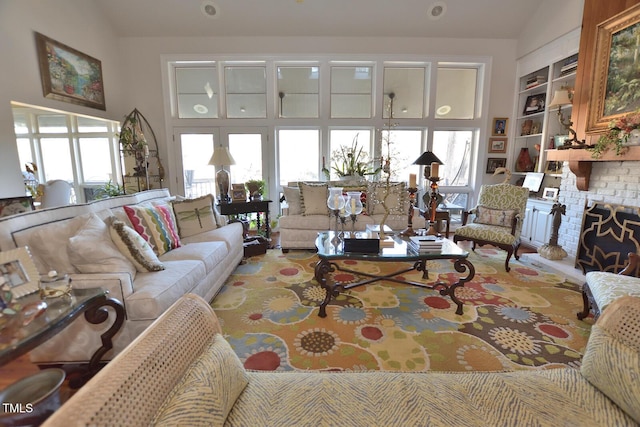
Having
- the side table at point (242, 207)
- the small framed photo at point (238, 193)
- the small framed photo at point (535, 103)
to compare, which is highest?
the small framed photo at point (535, 103)

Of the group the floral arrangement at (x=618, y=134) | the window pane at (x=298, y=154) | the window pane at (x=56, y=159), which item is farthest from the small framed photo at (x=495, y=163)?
the window pane at (x=56, y=159)

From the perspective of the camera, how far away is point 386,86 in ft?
16.5

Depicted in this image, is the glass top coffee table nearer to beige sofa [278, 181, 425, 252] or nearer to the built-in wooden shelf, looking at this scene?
beige sofa [278, 181, 425, 252]

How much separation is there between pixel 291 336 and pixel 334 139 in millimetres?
3872

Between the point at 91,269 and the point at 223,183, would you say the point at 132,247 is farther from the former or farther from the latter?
the point at 223,183

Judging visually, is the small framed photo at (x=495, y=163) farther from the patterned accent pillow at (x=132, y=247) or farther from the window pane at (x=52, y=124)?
the window pane at (x=52, y=124)

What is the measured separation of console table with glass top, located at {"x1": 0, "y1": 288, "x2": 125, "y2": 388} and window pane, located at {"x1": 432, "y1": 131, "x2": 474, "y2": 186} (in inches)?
204

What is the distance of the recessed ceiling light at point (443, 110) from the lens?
16.8 feet

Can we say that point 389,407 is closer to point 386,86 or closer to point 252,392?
point 252,392

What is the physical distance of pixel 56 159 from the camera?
14.0ft

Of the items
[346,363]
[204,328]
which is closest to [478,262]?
[346,363]

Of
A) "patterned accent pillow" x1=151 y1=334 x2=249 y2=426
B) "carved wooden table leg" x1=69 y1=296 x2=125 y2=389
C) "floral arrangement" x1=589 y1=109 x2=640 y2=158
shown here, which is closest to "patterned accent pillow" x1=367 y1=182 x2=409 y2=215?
"floral arrangement" x1=589 y1=109 x2=640 y2=158

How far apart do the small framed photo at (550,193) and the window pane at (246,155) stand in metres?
4.46

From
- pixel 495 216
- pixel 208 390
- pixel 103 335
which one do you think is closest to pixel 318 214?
pixel 495 216
